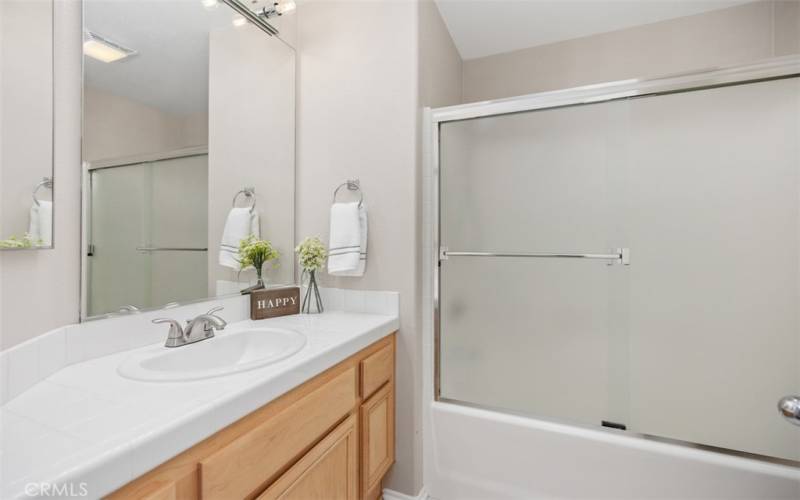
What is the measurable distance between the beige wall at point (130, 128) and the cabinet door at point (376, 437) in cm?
117

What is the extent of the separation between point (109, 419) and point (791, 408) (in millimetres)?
1376

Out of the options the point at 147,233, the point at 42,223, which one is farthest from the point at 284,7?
the point at 42,223

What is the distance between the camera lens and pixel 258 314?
5.04 feet

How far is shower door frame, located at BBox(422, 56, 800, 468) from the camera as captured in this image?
1.34 metres

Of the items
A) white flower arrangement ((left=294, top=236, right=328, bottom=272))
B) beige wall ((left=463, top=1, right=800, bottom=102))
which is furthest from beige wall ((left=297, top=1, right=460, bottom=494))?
beige wall ((left=463, top=1, right=800, bottom=102))

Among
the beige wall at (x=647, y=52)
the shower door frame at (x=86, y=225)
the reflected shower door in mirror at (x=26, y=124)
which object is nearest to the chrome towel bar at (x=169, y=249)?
the shower door frame at (x=86, y=225)

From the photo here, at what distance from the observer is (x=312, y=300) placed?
1.70m

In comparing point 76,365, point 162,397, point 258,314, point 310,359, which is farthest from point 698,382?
Answer: point 76,365

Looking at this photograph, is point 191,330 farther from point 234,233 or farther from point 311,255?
point 311,255

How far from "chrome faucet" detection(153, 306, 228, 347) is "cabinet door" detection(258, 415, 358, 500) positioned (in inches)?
20.4

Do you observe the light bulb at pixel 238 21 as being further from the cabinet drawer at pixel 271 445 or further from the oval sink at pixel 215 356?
the cabinet drawer at pixel 271 445

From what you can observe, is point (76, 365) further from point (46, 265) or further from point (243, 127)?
point (243, 127)

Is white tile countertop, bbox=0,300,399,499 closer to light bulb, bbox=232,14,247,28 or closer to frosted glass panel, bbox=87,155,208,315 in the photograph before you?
frosted glass panel, bbox=87,155,208,315

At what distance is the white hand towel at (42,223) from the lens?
911mm
